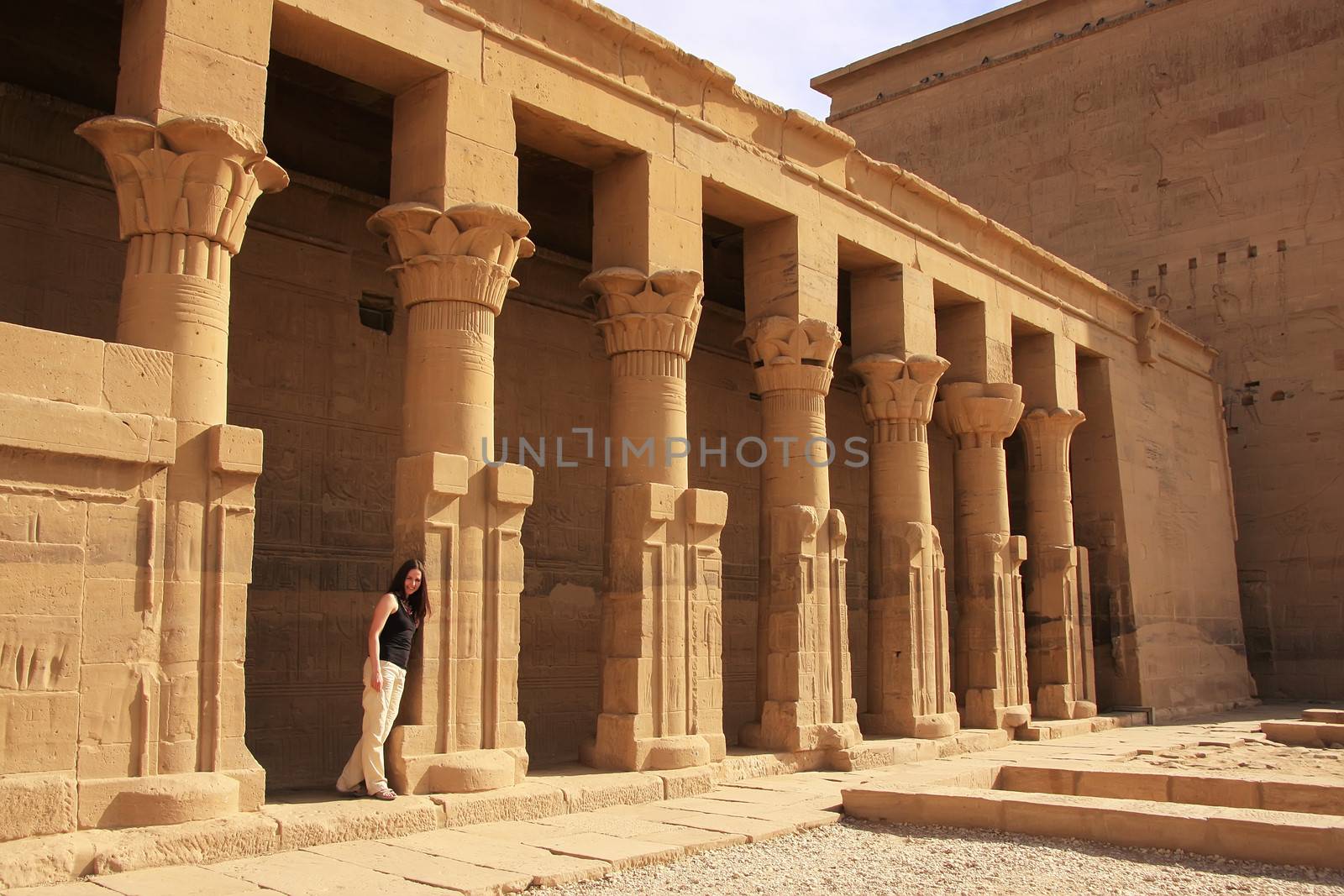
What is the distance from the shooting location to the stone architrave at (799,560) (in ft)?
33.7

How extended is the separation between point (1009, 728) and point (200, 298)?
9.76m

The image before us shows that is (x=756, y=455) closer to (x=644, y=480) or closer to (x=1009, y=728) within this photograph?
(x=1009, y=728)

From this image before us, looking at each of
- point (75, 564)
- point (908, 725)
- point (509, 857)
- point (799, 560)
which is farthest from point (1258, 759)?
point (75, 564)

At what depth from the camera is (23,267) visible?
29.7 ft

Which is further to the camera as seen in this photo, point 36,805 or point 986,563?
point 986,563

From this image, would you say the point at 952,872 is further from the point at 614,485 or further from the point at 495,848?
the point at 614,485

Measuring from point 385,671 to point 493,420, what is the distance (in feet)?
8.15

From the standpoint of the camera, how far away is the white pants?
7.03 metres

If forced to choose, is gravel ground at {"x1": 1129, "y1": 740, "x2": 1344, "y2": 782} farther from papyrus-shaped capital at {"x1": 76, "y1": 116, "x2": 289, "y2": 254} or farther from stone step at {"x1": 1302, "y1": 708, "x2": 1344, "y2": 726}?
papyrus-shaped capital at {"x1": 76, "y1": 116, "x2": 289, "y2": 254}

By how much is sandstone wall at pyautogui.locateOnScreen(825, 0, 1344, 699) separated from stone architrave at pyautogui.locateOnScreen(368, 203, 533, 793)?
11.7 m

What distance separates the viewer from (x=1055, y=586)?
14.8 metres

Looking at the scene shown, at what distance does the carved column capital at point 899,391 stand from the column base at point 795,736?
3.33 meters

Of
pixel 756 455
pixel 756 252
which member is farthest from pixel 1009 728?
pixel 756 252

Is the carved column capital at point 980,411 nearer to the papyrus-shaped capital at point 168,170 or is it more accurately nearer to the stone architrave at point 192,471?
the stone architrave at point 192,471
